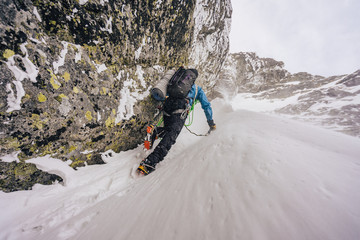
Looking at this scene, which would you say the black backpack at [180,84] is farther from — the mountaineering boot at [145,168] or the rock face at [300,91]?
the rock face at [300,91]

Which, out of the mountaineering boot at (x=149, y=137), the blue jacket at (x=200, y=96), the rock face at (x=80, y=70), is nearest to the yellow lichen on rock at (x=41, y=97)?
the rock face at (x=80, y=70)

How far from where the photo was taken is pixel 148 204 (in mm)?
1513

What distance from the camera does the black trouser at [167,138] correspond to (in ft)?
8.28

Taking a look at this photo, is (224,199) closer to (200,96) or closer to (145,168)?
(145,168)

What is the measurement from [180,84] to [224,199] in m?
2.53

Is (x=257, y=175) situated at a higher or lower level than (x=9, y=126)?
lower

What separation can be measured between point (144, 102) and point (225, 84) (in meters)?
14.0

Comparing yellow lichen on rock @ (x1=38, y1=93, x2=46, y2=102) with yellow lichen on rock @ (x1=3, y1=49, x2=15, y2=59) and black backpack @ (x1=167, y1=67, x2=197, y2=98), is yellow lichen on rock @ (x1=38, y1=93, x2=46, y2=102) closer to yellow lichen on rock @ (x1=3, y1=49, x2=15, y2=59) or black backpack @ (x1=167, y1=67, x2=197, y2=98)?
yellow lichen on rock @ (x1=3, y1=49, x2=15, y2=59)

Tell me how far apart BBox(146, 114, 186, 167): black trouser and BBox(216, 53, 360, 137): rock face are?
1061 centimetres

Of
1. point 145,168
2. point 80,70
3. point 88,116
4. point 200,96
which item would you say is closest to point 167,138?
point 145,168

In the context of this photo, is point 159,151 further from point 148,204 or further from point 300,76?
point 300,76

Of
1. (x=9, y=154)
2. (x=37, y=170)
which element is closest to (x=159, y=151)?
(x=37, y=170)

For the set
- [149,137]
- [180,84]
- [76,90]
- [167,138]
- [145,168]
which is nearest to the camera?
[76,90]

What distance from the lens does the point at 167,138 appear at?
2795 mm
